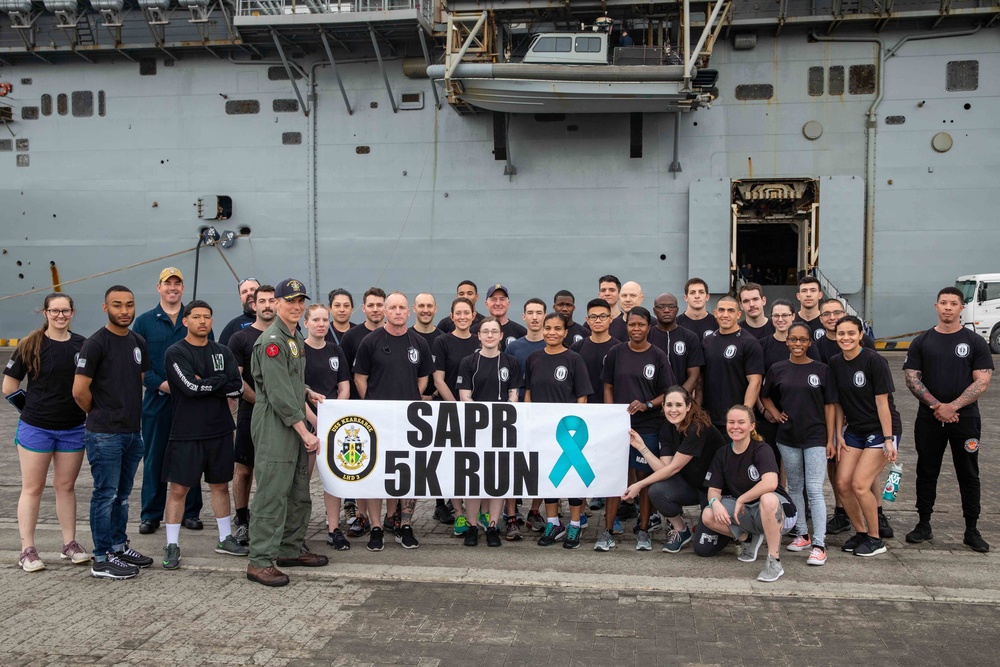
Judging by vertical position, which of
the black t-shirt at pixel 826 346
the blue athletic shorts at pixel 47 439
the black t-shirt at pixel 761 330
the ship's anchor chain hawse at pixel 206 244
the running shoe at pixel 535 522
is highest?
the ship's anchor chain hawse at pixel 206 244

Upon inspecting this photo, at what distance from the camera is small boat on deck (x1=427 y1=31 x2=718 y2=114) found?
52.4 feet

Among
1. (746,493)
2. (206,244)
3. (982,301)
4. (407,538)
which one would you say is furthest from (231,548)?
(982,301)

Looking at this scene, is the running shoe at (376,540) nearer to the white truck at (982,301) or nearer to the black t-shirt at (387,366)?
the black t-shirt at (387,366)

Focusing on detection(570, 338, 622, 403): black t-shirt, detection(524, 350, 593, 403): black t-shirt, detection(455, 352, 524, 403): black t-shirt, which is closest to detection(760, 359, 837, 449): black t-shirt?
detection(570, 338, 622, 403): black t-shirt

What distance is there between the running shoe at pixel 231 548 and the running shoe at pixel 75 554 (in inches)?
34.9

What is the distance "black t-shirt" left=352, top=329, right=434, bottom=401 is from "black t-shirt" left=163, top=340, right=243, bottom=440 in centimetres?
98

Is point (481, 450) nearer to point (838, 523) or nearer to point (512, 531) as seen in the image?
point (512, 531)

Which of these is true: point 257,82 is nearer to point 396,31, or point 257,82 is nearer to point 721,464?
point 396,31

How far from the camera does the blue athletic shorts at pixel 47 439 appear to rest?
18.3 feet

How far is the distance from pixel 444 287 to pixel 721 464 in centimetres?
1331

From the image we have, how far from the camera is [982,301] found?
18250 mm

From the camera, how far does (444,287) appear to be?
1884cm

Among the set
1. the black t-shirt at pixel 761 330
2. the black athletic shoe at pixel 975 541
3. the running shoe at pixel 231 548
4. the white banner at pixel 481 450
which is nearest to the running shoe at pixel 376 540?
the white banner at pixel 481 450

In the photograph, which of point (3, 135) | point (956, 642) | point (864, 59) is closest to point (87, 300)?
point (3, 135)
